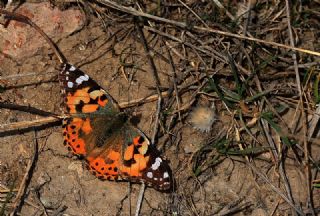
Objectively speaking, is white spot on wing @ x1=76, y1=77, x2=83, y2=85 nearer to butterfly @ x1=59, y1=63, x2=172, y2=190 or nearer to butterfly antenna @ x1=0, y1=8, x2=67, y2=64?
butterfly @ x1=59, y1=63, x2=172, y2=190

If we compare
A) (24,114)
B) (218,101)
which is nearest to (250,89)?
(218,101)

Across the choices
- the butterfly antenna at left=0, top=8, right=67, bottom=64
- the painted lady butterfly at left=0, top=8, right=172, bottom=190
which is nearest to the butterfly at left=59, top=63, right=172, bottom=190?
the painted lady butterfly at left=0, top=8, right=172, bottom=190

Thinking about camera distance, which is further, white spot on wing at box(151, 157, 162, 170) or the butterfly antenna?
the butterfly antenna

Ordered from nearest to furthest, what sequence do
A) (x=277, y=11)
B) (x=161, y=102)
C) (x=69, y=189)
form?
1. (x=69, y=189)
2. (x=161, y=102)
3. (x=277, y=11)

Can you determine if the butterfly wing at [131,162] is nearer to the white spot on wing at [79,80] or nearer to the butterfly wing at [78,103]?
the butterfly wing at [78,103]

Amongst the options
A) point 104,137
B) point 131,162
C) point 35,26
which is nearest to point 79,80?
point 104,137

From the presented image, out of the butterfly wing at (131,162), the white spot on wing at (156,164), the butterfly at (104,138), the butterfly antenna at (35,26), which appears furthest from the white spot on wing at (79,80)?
the white spot on wing at (156,164)

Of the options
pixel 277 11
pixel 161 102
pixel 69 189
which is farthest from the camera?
pixel 277 11

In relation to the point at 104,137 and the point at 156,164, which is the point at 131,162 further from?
the point at 104,137

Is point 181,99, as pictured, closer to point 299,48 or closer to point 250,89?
point 250,89
